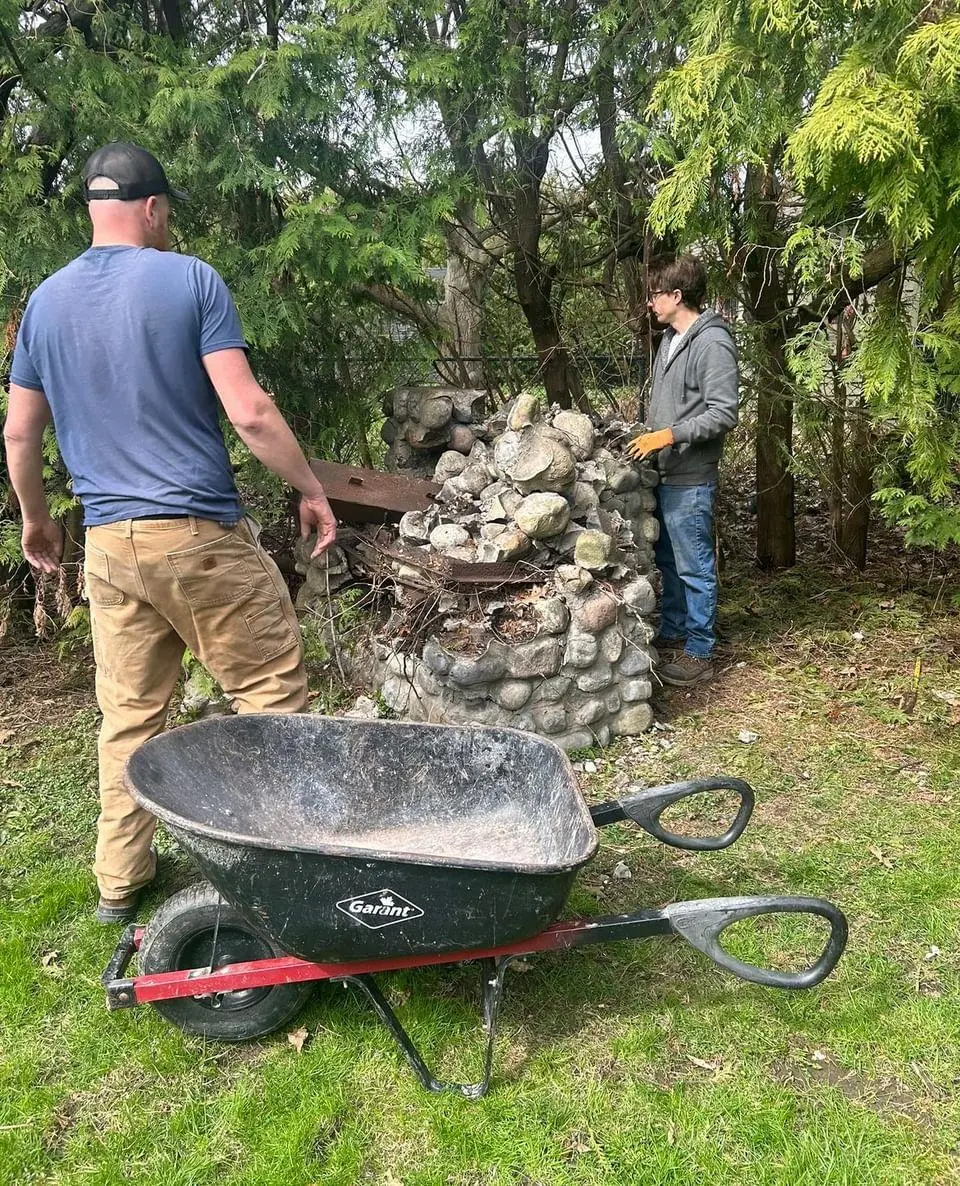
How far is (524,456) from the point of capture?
4125mm

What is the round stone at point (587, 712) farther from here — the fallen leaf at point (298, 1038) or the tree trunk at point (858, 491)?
the tree trunk at point (858, 491)

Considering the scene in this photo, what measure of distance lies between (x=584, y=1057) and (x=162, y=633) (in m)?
1.79

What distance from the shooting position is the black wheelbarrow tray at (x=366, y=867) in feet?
6.69

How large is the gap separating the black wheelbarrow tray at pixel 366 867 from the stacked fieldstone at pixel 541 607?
115cm

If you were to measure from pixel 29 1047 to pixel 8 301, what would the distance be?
10.5 feet

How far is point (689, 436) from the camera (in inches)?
166

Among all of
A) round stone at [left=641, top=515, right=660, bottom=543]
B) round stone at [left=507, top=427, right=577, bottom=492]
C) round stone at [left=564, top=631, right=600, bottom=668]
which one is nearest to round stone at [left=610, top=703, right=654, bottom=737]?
round stone at [left=564, top=631, right=600, bottom=668]

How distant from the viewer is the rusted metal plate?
431 cm

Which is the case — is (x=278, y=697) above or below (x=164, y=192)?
below

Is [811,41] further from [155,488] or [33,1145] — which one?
[33,1145]

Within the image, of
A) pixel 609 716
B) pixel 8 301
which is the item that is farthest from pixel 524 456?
pixel 8 301

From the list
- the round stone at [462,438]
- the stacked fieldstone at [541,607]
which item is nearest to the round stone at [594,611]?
the stacked fieldstone at [541,607]

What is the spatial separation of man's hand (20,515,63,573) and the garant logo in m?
1.81

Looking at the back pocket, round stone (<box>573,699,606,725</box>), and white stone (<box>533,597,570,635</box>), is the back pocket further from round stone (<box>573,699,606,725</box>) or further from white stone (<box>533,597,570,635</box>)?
round stone (<box>573,699,606,725</box>)
